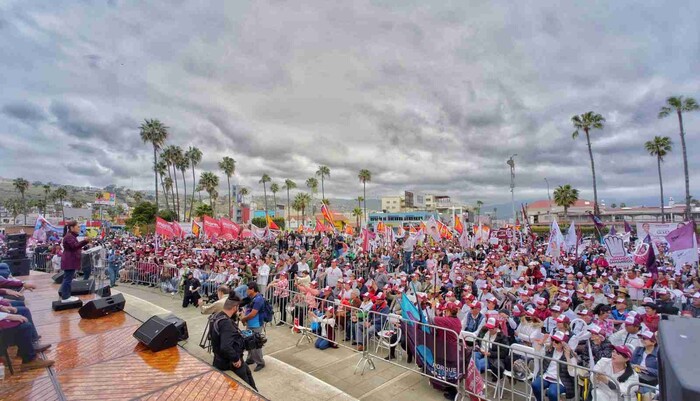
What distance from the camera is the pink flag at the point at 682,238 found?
11.6 meters

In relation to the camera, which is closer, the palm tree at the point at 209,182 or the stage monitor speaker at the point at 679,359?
the stage monitor speaker at the point at 679,359

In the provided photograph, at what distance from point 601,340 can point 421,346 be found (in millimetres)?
2958

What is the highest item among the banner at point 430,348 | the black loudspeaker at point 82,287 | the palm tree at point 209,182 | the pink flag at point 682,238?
the palm tree at point 209,182

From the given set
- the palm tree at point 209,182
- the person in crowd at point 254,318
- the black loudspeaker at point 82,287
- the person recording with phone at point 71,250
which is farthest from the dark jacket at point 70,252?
the palm tree at point 209,182

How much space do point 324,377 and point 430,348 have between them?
7.04ft

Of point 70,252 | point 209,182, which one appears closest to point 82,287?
point 70,252

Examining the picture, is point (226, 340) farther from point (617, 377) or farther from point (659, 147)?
point (659, 147)

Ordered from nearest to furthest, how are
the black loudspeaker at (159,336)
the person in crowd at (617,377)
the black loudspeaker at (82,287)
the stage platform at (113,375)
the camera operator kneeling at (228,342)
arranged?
the stage platform at (113,375) < the person in crowd at (617,377) < the camera operator kneeling at (228,342) < the black loudspeaker at (159,336) < the black loudspeaker at (82,287)

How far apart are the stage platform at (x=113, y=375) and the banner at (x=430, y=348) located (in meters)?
3.13

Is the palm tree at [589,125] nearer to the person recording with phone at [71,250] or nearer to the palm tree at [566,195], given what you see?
the palm tree at [566,195]

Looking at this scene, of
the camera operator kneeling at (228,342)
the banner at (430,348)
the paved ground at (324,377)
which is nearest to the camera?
the camera operator kneeling at (228,342)

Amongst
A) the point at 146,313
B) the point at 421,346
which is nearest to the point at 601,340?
the point at 421,346

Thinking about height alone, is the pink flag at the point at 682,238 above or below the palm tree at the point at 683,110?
below

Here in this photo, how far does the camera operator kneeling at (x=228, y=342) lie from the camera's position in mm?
4598
